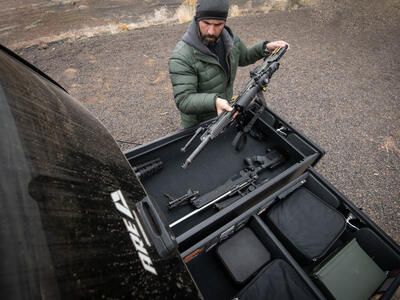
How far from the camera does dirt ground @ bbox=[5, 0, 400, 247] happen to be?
3.75 m

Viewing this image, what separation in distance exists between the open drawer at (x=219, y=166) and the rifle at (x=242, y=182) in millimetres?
18

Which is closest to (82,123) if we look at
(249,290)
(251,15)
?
(249,290)

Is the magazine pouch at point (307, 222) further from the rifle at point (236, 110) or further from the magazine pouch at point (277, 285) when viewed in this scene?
the rifle at point (236, 110)

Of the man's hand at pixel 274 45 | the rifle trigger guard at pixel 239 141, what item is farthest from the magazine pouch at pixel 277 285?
the man's hand at pixel 274 45

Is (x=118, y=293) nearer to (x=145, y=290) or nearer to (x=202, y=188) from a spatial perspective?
(x=145, y=290)

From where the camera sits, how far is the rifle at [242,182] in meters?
2.09

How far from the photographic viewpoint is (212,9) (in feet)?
6.70

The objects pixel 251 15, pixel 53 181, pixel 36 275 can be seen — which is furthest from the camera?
pixel 251 15

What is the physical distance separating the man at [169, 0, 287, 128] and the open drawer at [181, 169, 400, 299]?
43.7 inches

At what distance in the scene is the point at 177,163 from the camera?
7.83 ft

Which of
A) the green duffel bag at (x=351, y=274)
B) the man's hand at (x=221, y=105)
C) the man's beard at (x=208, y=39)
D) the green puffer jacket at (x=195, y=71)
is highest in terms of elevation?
the man's beard at (x=208, y=39)

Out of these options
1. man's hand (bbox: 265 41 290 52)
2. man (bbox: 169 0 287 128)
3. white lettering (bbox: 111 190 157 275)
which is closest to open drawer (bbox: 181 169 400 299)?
white lettering (bbox: 111 190 157 275)

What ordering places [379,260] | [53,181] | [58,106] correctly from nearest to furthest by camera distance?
[53,181], [58,106], [379,260]

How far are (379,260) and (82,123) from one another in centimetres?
259
